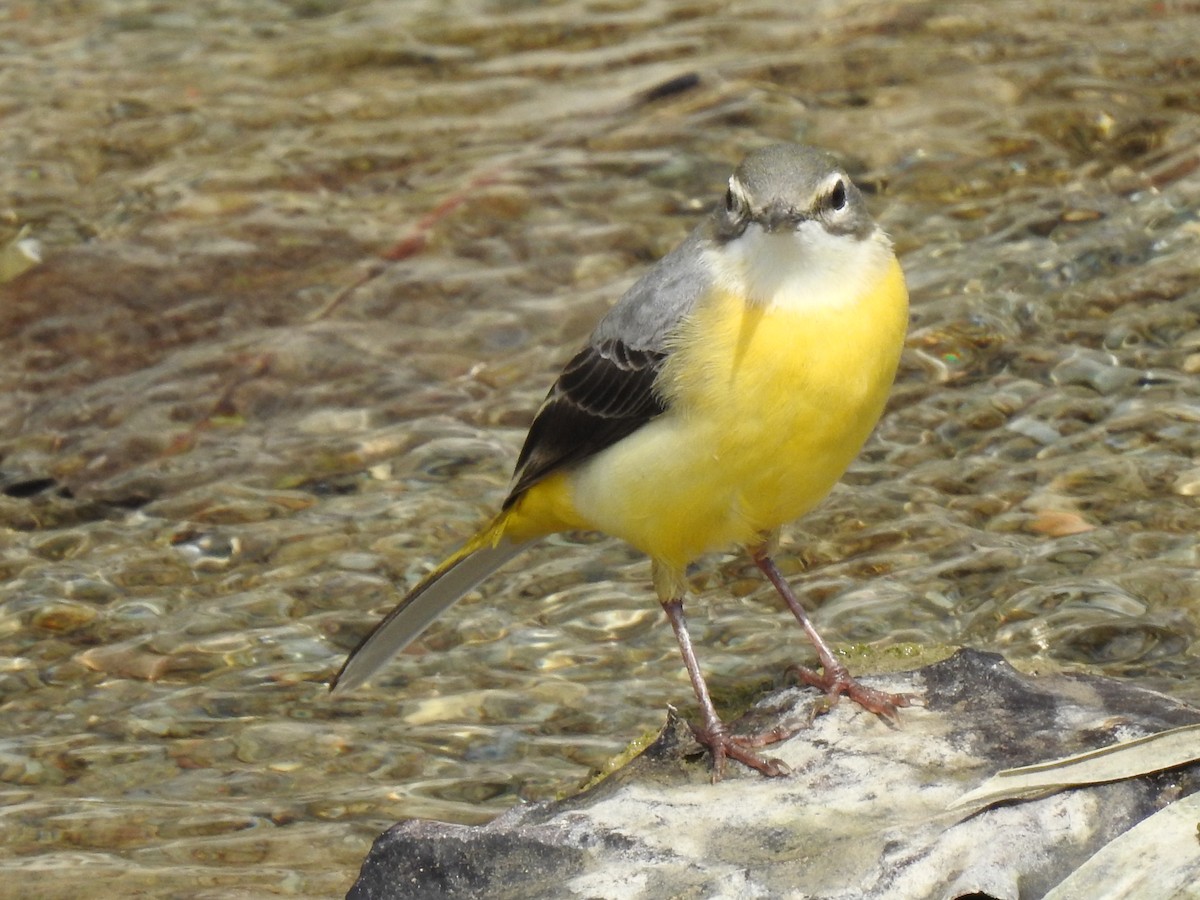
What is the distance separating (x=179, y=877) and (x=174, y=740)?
1.20 m

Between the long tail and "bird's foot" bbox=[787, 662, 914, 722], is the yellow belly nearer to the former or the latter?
"bird's foot" bbox=[787, 662, 914, 722]

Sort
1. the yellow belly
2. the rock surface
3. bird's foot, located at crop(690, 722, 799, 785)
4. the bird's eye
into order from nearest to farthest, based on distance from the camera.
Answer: the rock surface
bird's foot, located at crop(690, 722, 799, 785)
the yellow belly
the bird's eye

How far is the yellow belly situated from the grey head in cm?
26

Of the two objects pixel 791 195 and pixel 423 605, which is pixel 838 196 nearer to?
pixel 791 195

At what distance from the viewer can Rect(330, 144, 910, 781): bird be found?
18.3ft

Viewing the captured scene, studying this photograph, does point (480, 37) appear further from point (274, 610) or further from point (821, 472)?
point (821, 472)

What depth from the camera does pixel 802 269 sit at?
571 cm

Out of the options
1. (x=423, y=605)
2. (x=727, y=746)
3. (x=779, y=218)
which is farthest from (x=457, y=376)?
(x=727, y=746)

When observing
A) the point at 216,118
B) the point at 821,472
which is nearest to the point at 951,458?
the point at 821,472

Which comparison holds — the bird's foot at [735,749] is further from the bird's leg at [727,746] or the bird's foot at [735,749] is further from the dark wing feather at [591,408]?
the dark wing feather at [591,408]

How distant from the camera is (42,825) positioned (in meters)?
6.10

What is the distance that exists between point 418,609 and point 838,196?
239 centimetres

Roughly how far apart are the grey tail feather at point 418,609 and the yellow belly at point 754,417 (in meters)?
1.02

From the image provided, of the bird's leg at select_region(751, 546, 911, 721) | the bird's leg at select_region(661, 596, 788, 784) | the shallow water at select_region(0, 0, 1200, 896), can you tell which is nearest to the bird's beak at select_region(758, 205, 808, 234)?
the bird's leg at select_region(751, 546, 911, 721)
